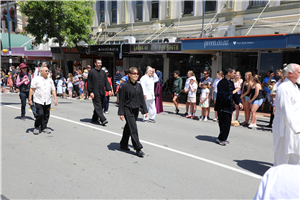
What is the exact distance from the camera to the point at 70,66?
26.6 m

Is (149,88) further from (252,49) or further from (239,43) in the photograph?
(252,49)

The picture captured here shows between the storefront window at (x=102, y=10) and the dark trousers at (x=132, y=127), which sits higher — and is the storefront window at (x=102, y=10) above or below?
above

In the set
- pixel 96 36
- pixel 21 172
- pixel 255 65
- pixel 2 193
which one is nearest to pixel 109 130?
pixel 21 172

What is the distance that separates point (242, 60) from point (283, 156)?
11927 millimetres

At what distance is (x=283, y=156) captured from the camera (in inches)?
163

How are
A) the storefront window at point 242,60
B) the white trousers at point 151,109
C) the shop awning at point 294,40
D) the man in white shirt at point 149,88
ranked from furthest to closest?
the storefront window at point 242,60 < the shop awning at point 294,40 < the white trousers at point 151,109 < the man in white shirt at point 149,88

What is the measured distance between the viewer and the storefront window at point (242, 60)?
14.8 m

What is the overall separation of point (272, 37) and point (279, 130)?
25.3 feet

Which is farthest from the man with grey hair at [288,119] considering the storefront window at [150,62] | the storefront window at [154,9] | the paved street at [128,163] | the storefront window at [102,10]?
the storefront window at [102,10]

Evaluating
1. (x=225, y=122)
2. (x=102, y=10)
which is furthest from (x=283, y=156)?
(x=102, y=10)

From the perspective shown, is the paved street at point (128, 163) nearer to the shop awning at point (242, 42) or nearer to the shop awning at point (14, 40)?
the shop awning at point (242, 42)

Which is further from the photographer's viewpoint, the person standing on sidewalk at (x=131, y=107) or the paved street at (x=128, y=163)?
the person standing on sidewalk at (x=131, y=107)

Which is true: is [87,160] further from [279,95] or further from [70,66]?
[70,66]

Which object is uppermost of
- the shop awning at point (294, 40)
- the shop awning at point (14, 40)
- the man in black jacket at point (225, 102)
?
the shop awning at point (14, 40)
